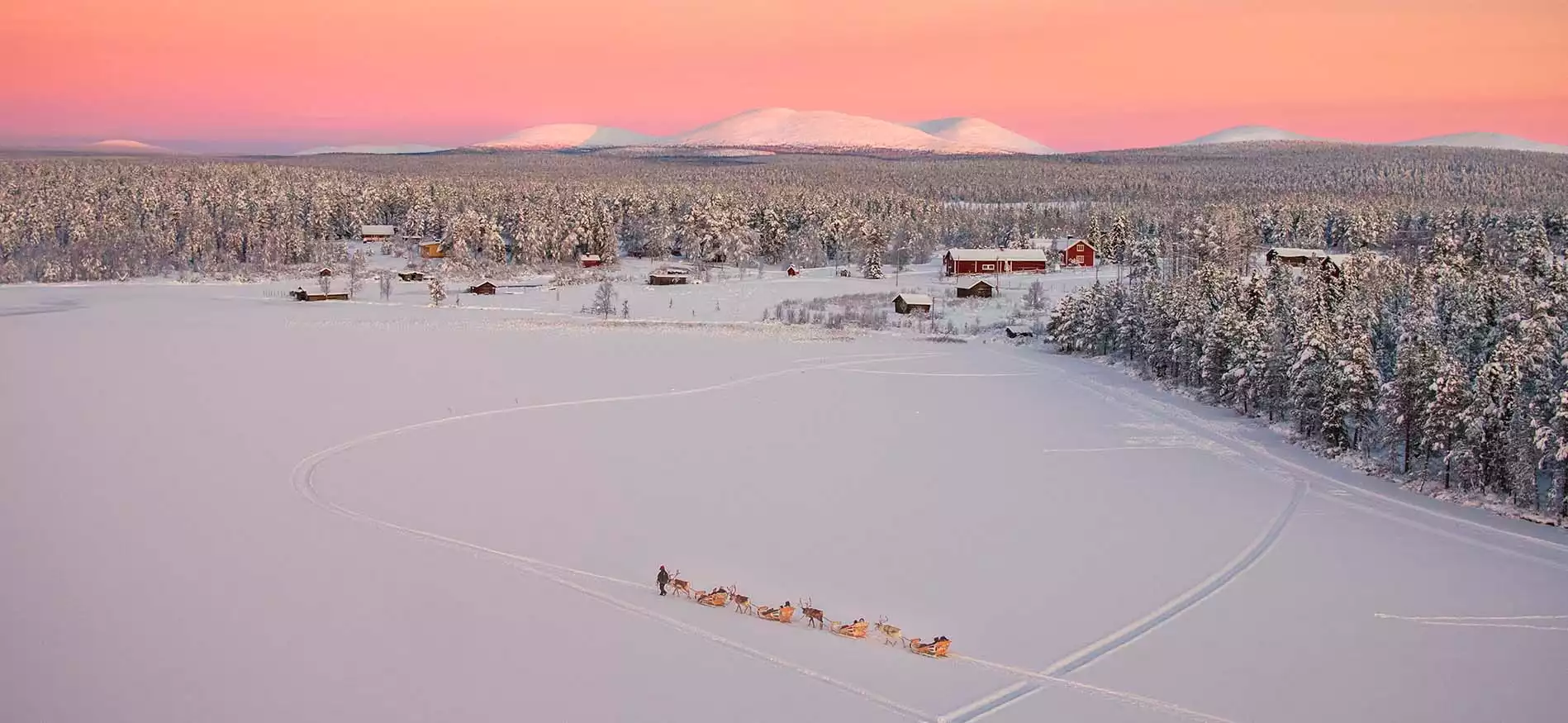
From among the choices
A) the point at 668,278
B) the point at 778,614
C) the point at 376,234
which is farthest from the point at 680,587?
the point at 376,234

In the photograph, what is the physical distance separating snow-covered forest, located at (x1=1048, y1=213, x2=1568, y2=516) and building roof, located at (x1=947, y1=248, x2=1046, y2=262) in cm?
2552

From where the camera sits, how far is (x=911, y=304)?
6506 centimetres

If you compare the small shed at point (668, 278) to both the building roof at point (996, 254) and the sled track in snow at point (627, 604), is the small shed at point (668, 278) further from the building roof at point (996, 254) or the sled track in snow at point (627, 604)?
the sled track in snow at point (627, 604)

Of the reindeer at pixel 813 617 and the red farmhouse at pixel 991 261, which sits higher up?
the red farmhouse at pixel 991 261

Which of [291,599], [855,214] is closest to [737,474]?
[291,599]

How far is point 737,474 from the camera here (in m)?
25.7

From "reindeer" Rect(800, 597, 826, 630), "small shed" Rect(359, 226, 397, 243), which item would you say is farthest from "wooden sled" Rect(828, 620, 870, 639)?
"small shed" Rect(359, 226, 397, 243)

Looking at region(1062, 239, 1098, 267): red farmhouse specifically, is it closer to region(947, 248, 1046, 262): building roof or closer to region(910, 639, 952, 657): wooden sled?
region(947, 248, 1046, 262): building roof

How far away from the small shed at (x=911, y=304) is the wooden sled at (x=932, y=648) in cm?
5002

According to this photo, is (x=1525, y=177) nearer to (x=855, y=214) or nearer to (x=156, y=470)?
(x=855, y=214)

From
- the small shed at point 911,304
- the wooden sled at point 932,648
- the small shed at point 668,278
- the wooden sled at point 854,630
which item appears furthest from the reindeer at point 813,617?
the small shed at point 668,278

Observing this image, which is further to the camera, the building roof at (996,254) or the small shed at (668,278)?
the building roof at (996,254)

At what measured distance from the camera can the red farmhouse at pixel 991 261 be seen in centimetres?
8375

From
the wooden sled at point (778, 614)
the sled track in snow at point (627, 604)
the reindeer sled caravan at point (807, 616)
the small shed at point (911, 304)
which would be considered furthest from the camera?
the small shed at point (911, 304)
